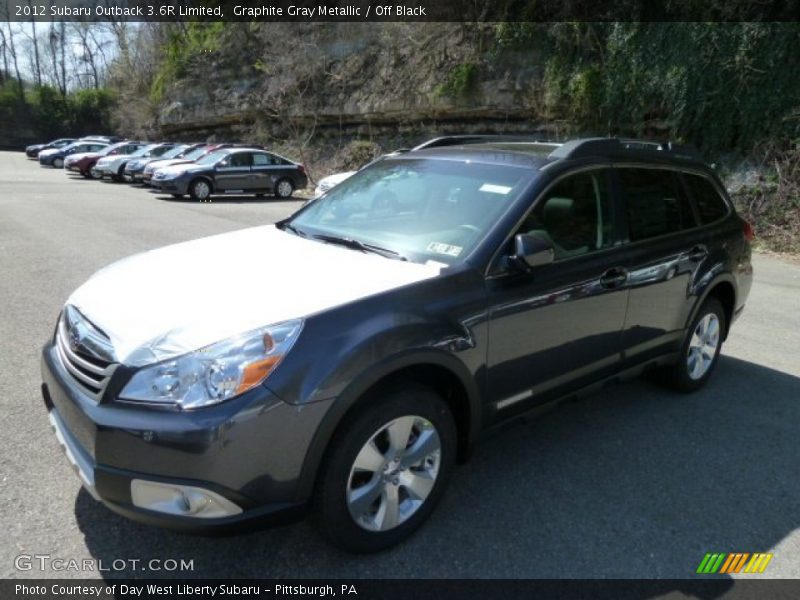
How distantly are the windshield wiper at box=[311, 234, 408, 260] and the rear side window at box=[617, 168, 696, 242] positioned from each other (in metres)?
1.63

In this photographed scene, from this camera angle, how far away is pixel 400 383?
281 cm

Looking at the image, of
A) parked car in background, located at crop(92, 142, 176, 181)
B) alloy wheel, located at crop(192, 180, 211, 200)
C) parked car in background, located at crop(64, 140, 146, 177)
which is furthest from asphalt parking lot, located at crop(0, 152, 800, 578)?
parked car in background, located at crop(64, 140, 146, 177)

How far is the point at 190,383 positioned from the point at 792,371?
5.12 m

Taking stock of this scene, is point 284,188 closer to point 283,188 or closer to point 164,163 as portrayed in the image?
point 283,188

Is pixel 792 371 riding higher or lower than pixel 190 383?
lower

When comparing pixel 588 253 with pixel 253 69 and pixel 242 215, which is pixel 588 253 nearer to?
pixel 242 215

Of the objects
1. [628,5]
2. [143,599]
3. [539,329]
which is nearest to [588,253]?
[539,329]

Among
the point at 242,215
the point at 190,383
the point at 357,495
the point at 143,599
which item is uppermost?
the point at 190,383

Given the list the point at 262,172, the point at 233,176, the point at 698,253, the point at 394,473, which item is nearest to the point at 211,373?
the point at 394,473

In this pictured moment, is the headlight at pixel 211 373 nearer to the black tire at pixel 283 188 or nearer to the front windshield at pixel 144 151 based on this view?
the black tire at pixel 283 188

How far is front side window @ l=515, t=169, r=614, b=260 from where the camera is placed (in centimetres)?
341

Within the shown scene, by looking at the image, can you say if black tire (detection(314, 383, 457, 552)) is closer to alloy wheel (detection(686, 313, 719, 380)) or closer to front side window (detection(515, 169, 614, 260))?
front side window (detection(515, 169, 614, 260))

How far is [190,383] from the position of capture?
2367mm

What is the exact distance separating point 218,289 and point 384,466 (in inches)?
42.9
